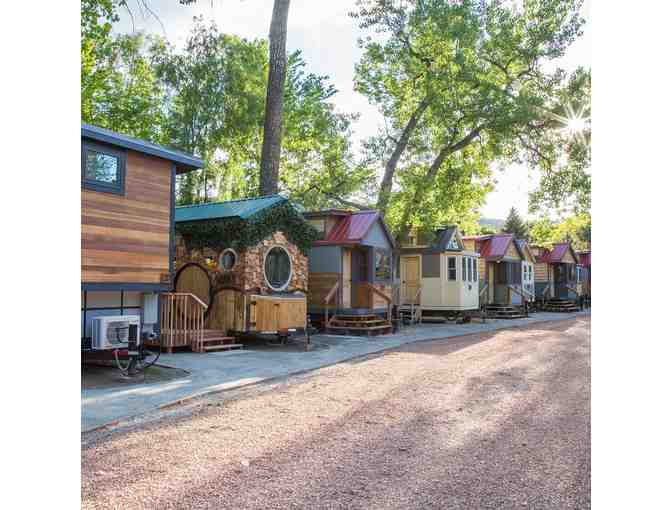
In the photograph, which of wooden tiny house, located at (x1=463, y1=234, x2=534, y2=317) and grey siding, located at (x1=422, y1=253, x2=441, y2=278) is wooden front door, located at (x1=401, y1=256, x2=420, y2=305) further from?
wooden tiny house, located at (x1=463, y1=234, x2=534, y2=317)

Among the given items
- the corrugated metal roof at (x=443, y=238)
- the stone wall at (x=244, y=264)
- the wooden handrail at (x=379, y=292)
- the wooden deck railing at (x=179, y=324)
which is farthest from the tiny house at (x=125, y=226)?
the corrugated metal roof at (x=443, y=238)

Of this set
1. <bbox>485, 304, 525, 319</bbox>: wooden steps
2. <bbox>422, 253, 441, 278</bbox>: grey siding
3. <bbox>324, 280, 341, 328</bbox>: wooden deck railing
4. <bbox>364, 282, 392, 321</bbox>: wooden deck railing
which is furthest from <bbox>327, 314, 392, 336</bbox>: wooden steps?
<bbox>485, 304, 525, 319</bbox>: wooden steps

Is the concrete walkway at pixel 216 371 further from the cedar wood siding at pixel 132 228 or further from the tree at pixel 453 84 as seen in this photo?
the tree at pixel 453 84

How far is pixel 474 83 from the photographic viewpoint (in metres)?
18.1

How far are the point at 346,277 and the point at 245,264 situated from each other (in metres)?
4.58

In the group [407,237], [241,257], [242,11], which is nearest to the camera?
[242,11]

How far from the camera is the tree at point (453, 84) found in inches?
637

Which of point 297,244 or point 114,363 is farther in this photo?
point 297,244

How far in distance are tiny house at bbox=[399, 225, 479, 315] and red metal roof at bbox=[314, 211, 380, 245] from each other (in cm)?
428

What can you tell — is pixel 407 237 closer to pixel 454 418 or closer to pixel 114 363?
pixel 114 363

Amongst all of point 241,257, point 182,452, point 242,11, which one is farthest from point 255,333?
point 182,452

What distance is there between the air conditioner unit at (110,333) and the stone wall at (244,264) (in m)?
3.23
